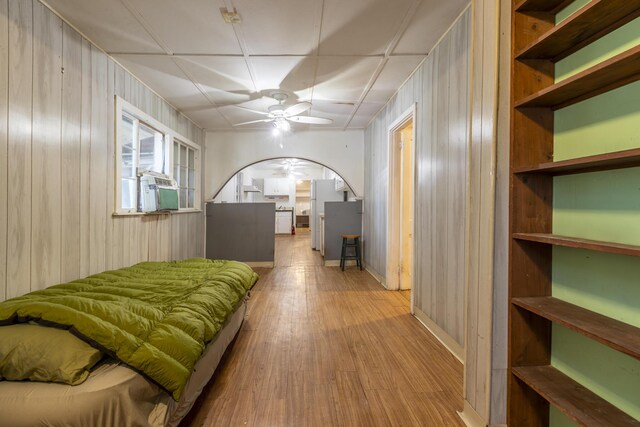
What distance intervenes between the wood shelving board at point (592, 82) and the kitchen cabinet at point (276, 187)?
10.5 m

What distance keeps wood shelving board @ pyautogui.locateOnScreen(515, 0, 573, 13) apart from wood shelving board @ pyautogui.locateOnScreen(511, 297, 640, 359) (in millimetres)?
1333

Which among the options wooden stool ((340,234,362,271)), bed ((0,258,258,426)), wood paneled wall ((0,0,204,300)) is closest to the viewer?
bed ((0,258,258,426))

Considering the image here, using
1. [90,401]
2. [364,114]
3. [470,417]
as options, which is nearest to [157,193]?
[90,401]

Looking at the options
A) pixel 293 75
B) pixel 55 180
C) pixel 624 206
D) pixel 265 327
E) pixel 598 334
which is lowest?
pixel 265 327

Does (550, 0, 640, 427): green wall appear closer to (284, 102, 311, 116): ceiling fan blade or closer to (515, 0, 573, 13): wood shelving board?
(515, 0, 573, 13): wood shelving board

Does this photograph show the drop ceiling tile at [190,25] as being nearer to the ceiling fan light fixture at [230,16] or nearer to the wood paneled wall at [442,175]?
the ceiling fan light fixture at [230,16]

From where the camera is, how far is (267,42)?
8.21 ft

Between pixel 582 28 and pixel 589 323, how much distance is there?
1.12m

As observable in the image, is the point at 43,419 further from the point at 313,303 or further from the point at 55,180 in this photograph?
the point at 313,303

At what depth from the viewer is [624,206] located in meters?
1.07

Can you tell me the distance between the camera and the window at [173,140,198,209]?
431 centimetres

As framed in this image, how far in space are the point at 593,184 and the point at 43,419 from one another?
2.33m

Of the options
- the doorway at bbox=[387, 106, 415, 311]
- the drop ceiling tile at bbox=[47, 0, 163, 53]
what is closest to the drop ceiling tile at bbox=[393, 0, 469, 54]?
the doorway at bbox=[387, 106, 415, 311]

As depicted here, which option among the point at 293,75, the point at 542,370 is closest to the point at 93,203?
the point at 293,75
